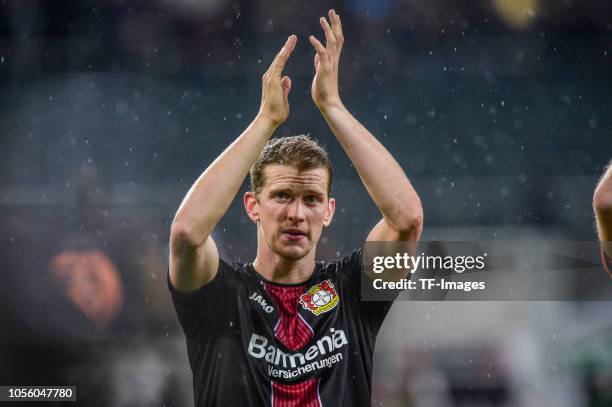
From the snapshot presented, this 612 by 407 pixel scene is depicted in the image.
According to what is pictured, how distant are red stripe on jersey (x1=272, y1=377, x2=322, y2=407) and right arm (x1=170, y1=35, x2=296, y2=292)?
42cm

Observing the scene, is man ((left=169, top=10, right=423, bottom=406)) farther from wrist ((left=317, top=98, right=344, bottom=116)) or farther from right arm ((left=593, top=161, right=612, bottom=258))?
right arm ((left=593, top=161, right=612, bottom=258))

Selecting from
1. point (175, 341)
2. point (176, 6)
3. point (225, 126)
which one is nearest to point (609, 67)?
point (225, 126)

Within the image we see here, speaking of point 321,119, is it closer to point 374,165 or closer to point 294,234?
point 294,234

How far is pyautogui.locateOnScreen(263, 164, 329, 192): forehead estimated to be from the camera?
2496 mm

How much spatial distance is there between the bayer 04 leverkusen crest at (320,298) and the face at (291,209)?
0.13m

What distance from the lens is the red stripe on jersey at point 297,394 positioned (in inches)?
90.3

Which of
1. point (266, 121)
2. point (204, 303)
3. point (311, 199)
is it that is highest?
point (266, 121)

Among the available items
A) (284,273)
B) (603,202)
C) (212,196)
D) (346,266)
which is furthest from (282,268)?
(603,202)

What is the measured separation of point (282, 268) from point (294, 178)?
307 millimetres

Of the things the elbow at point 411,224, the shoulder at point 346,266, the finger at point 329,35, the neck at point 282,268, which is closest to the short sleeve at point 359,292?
the shoulder at point 346,266

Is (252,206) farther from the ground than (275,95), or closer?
closer

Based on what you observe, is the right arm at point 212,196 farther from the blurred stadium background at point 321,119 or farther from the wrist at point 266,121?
the blurred stadium background at point 321,119

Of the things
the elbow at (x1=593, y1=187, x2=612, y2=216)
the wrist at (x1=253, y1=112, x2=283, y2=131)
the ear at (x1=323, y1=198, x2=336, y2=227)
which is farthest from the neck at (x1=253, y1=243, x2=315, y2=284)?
the elbow at (x1=593, y1=187, x2=612, y2=216)

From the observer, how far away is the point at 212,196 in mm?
2215
